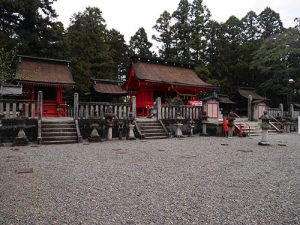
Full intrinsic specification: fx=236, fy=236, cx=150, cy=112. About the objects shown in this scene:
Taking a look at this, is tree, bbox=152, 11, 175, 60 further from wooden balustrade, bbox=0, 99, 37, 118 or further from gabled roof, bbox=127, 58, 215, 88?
wooden balustrade, bbox=0, 99, 37, 118

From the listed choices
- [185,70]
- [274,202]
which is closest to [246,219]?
[274,202]

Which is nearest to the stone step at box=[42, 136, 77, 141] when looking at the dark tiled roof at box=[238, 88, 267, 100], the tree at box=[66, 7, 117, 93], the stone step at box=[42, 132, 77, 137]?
the stone step at box=[42, 132, 77, 137]

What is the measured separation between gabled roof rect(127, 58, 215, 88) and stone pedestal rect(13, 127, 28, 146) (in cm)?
1050

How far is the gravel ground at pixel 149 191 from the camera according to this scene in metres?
3.22

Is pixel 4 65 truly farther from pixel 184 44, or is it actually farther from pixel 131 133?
pixel 184 44

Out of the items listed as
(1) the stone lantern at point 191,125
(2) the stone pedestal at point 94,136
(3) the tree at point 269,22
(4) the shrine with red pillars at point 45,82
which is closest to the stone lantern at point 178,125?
(1) the stone lantern at point 191,125

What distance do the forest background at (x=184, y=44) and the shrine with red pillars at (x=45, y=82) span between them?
13.7 feet

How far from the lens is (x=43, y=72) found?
766 inches

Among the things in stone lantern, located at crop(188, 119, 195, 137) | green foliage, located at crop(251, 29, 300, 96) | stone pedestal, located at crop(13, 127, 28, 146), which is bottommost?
stone pedestal, located at crop(13, 127, 28, 146)

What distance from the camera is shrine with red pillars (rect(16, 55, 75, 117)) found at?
59.1 ft

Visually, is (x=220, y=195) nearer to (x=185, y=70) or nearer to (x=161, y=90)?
(x=161, y=90)

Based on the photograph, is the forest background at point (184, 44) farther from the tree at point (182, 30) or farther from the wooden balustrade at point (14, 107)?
the wooden balustrade at point (14, 107)

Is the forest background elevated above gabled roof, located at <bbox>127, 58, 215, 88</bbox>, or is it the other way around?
the forest background

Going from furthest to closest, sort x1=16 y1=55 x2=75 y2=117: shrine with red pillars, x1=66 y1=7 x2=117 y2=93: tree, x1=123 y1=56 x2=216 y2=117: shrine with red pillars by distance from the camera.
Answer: x1=66 y1=7 x2=117 y2=93: tree
x1=123 y1=56 x2=216 y2=117: shrine with red pillars
x1=16 y1=55 x2=75 y2=117: shrine with red pillars
